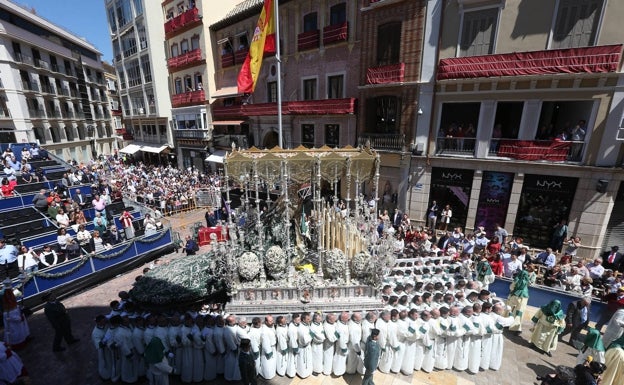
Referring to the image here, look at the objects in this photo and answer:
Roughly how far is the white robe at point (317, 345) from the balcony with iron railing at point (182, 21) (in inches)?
1113

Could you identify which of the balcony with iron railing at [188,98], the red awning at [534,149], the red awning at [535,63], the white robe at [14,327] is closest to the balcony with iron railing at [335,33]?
the red awning at [535,63]

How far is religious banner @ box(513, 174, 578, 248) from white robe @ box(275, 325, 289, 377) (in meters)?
13.0

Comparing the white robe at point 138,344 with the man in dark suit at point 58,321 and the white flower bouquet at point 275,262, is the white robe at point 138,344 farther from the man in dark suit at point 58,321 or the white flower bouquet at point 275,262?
the white flower bouquet at point 275,262

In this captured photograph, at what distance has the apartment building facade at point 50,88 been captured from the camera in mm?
31422

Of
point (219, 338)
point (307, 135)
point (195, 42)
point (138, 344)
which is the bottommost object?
point (138, 344)

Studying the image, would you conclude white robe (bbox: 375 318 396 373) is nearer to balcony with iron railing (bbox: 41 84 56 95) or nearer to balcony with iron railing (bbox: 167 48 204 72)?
balcony with iron railing (bbox: 167 48 204 72)

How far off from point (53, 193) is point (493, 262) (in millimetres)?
20932

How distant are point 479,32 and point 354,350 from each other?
14616mm

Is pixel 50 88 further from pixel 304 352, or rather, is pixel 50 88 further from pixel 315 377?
pixel 315 377

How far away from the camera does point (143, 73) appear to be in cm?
3222

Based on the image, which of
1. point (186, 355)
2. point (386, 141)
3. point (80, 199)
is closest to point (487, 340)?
A: point (186, 355)

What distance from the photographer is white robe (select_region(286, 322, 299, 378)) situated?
255 inches

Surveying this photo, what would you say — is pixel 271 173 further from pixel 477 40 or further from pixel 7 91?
pixel 7 91

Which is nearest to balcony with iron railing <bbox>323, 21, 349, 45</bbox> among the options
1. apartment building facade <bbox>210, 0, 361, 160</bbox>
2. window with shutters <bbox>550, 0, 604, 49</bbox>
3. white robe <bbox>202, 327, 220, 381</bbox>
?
apartment building facade <bbox>210, 0, 361, 160</bbox>
